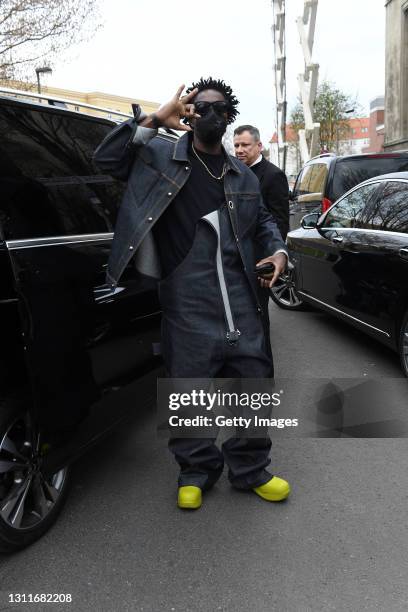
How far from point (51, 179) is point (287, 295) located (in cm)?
493

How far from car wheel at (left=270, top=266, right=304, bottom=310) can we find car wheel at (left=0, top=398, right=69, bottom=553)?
16.0 feet

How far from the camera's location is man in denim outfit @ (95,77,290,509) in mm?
2646

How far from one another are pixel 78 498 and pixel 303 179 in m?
8.46

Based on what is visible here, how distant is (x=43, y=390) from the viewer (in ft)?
7.97

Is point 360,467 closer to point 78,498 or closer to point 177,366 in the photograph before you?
point 177,366

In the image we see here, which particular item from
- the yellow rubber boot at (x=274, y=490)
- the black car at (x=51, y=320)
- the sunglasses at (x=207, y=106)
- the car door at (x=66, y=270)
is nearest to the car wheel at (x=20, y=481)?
the black car at (x=51, y=320)

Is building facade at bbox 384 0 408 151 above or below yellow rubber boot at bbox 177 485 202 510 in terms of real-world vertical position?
above

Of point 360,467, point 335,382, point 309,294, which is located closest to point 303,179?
point 309,294

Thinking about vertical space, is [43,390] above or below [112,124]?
below

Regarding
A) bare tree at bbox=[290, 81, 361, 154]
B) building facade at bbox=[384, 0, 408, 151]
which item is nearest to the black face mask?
building facade at bbox=[384, 0, 408, 151]

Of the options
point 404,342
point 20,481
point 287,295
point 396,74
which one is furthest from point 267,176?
point 396,74

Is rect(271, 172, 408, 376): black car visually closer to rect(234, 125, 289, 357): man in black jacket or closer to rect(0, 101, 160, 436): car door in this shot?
rect(234, 125, 289, 357): man in black jacket

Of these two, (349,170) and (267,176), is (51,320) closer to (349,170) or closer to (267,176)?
(267,176)

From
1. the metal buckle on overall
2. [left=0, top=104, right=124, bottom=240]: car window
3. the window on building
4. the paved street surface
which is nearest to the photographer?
the paved street surface
